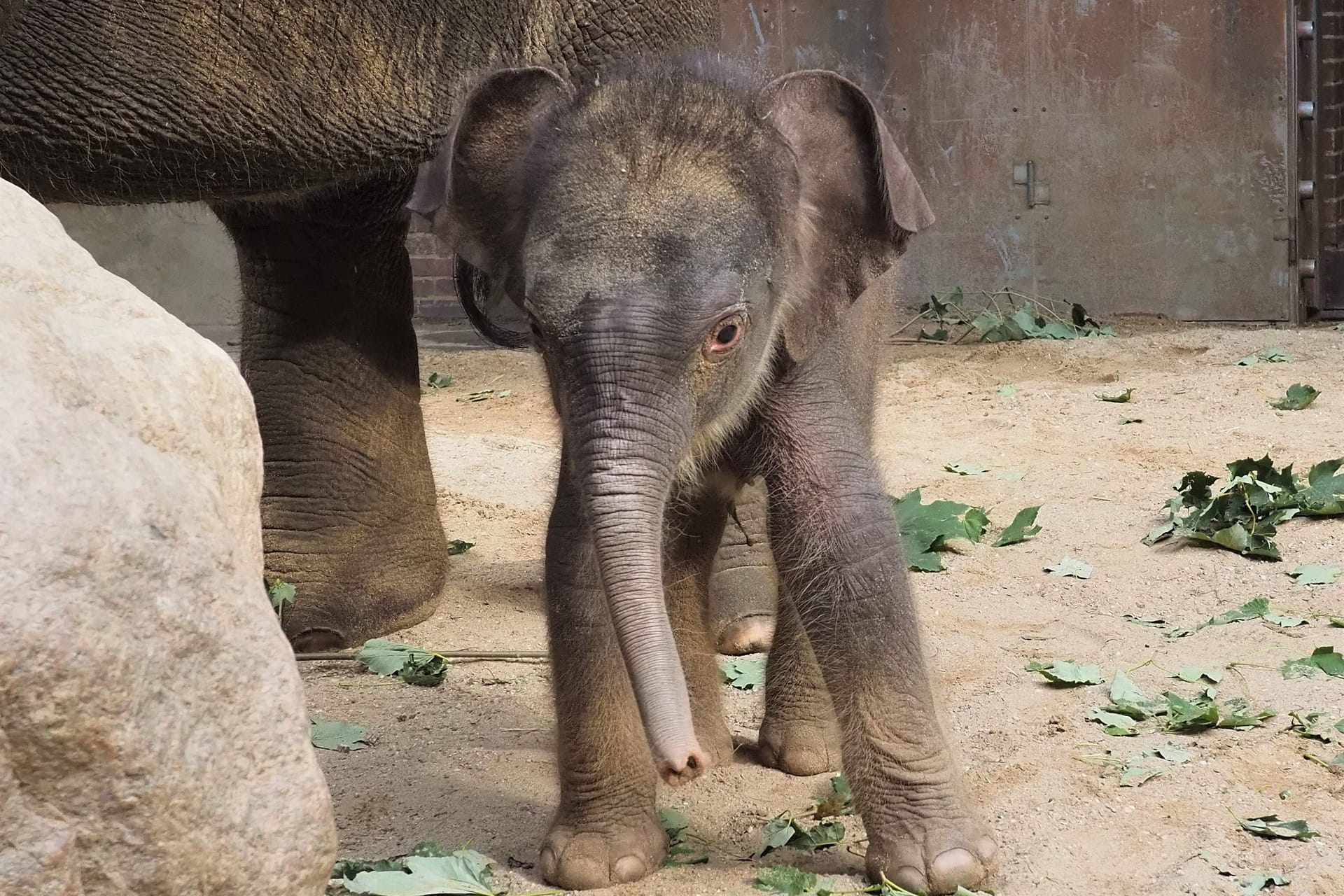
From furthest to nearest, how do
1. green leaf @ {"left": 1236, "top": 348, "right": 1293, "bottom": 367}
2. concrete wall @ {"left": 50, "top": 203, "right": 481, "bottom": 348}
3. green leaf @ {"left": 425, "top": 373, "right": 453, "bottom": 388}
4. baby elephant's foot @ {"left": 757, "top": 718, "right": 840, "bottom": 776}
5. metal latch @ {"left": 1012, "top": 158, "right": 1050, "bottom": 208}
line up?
concrete wall @ {"left": 50, "top": 203, "right": 481, "bottom": 348}, metal latch @ {"left": 1012, "top": 158, "right": 1050, "bottom": 208}, green leaf @ {"left": 425, "top": 373, "right": 453, "bottom": 388}, green leaf @ {"left": 1236, "top": 348, "right": 1293, "bottom": 367}, baby elephant's foot @ {"left": 757, "top": 718, "right": 840, "bottom": 776}

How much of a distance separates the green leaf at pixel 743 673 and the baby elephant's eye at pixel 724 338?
1.54 metres

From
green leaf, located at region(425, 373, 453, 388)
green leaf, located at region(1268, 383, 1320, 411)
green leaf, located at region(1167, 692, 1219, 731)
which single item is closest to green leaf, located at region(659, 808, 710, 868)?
green leaf, located at region(1167, 692, 1219, 731)

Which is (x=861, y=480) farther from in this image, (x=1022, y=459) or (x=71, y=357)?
(x=1022, y=459)

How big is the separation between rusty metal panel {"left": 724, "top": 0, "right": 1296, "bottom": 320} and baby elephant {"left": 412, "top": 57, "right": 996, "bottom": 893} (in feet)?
19.6

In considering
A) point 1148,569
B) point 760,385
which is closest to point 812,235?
point 760,385

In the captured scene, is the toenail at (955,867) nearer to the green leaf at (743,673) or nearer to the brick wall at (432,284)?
the green leaf at (743,673)

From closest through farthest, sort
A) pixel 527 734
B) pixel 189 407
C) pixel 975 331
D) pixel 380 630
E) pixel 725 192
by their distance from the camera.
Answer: pixel 189 407 → pixel 725 192 → pixel 527 734 → pixel 380 630 → pixel 975 331

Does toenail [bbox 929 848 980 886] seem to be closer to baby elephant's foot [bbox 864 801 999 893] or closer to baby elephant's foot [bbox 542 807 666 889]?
baby elephant's foot [bbox 864 801 999 893]

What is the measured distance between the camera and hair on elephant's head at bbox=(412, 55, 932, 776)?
2561 mm

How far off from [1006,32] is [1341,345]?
2.40 meters

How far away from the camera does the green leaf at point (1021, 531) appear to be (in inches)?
198

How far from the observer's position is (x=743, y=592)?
4.50 metres

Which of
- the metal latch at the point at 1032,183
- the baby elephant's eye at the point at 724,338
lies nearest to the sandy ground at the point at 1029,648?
the baby elephant's eye at the point at 724,338

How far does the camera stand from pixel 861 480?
2.97m
